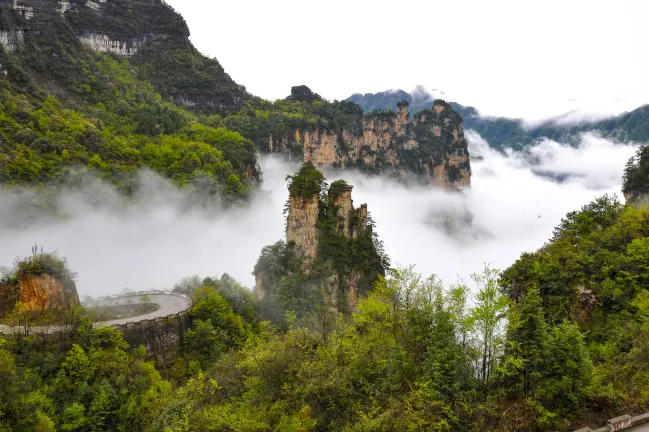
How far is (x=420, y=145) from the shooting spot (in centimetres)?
12050

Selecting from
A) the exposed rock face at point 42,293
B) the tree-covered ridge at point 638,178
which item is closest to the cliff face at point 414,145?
the tree-covered ridge at point 638,178

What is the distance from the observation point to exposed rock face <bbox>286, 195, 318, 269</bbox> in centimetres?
4228

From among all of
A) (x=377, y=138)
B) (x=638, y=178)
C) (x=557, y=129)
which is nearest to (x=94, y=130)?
(x=638, y=178)

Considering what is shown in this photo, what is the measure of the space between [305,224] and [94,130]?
116 feet

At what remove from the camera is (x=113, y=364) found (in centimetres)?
2417

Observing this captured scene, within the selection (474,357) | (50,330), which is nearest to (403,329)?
→ (474,357)

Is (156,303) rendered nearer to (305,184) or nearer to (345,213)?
(305,184)

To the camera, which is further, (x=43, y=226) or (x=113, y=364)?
(x=43, y=226)

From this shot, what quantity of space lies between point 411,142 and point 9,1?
95213 millimetres

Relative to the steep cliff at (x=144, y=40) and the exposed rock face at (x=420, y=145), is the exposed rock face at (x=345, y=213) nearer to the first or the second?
the steep cliff at (x=144, y=40)

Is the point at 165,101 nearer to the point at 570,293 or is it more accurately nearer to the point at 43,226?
the point at 43,226

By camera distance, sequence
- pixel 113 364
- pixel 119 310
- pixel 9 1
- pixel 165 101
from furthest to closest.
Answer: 1. pixel 165 101
2. pixel 9 1
3. pixel 119 310
4. pixel 113 364

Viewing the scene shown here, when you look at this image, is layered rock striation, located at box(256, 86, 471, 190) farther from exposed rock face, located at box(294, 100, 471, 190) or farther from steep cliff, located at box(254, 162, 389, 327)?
steep cliff, located at box(254, 162, 389, 327)

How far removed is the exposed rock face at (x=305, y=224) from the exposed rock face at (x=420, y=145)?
72.9 meters
